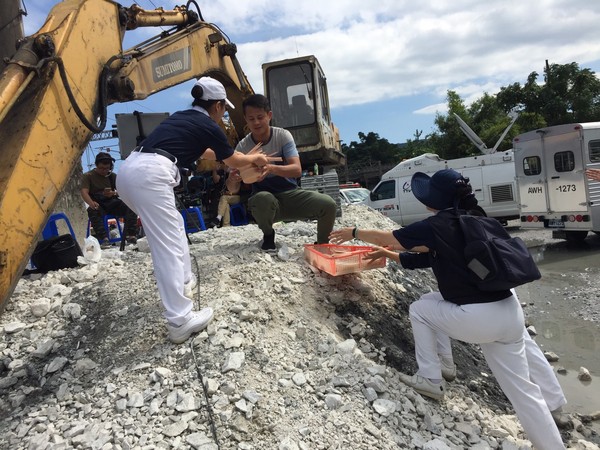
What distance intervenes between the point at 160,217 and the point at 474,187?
13.0m

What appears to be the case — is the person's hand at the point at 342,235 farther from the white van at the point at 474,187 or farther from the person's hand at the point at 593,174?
the white van at the point at 474,187

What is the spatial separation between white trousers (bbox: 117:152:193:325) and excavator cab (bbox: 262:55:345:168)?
16.1ft

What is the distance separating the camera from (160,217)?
318 centimetres

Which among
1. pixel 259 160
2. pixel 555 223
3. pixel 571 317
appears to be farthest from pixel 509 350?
pixel 555 223

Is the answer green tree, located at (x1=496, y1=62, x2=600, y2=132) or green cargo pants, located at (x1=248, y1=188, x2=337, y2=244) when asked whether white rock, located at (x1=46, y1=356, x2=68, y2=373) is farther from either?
green tree, located at (x1=496, y1=62, x2=600, y2=132)

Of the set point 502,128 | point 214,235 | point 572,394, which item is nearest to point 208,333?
point 214,235

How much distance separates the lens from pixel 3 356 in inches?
139

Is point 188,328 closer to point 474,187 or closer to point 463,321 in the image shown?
point 463,321

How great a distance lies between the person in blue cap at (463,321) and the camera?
9.31 ft

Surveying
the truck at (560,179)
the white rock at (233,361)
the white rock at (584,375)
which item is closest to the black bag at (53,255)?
the white rock at (233,361)

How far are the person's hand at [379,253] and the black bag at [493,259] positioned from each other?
33.3 inches

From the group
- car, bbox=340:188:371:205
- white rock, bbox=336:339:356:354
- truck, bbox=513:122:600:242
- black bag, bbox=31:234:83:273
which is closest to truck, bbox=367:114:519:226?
car, bbox=340:188:371:205

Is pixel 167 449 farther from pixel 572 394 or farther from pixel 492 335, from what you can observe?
pixel 572 394

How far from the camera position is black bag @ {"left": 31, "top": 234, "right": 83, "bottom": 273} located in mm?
4875
